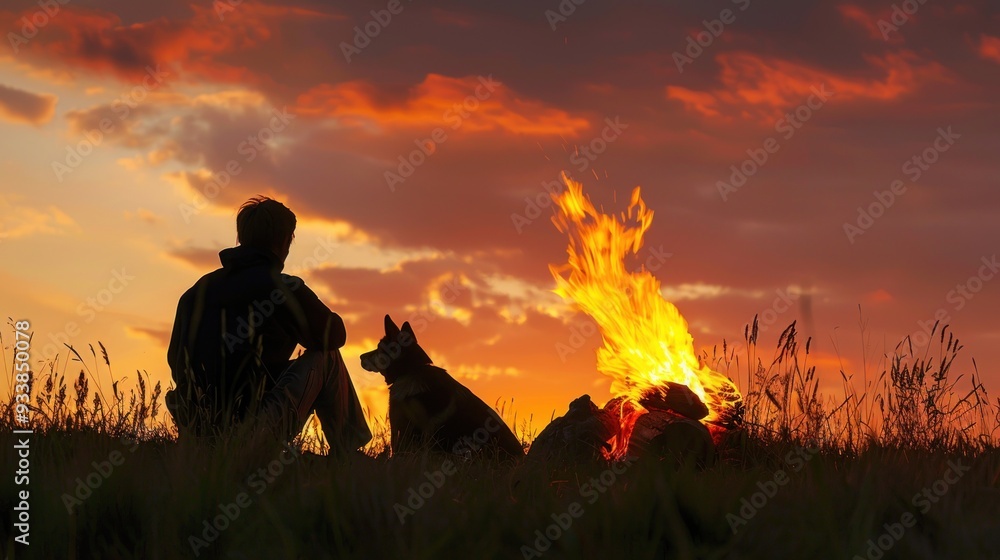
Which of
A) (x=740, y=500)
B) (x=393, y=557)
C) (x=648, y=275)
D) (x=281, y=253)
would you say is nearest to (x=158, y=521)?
(x=393, y=557)

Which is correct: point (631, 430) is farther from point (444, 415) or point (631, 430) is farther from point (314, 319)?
point (314, 319)

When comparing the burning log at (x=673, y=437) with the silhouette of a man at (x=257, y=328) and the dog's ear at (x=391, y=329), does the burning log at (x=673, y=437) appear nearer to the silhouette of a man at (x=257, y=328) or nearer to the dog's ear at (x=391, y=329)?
the dog's ear at (x=391, y=329)

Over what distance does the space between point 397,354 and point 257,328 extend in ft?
7.89

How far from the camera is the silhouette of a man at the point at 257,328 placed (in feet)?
20.6

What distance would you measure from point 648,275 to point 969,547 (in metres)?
5.41

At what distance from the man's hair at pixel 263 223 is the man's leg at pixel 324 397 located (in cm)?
88

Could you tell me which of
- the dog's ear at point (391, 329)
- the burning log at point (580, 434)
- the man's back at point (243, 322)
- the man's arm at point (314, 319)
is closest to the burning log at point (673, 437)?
the burning log at point (580, 434)

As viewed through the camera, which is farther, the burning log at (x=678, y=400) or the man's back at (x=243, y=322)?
the burning log at (x=678, y=400)

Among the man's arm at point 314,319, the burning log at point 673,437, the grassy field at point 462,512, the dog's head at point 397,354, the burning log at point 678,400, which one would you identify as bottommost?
the grassy field at point 462,512

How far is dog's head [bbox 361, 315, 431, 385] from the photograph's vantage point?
8656 millimetres

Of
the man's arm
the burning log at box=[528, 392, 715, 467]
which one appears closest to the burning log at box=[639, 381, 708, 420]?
the burning log at box=[528, 392, 715, 467]

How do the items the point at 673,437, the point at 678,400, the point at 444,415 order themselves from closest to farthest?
the point at 673,437 → the point at 444,415 → the point at 678,400

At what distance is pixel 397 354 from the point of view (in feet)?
28.4

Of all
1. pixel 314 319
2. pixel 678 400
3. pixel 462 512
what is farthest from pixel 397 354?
pixel 462 512
